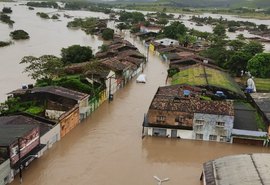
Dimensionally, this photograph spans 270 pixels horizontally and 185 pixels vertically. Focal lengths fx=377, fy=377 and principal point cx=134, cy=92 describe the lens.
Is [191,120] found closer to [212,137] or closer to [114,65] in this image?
[212,137]

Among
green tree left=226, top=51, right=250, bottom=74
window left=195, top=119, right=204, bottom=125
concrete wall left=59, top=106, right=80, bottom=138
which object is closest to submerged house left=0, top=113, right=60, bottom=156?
concrete wall left=59, top=106, right=80, bottom=138

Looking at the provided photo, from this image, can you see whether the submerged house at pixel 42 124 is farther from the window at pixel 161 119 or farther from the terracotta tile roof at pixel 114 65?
the terracotta tile roof at pixel 114 65

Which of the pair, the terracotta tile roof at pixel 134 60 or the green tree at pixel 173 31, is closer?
the terracotta tile roof at pixel 134 60

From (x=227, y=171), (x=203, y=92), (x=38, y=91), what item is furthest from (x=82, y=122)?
(x=227, y=171)

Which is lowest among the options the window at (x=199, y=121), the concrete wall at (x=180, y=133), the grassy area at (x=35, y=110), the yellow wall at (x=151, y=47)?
the concrete wall at (x=180, y=133)

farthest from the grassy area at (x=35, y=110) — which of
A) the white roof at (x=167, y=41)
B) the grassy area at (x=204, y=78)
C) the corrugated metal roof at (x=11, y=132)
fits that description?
the white roof at (x=167, y=41)

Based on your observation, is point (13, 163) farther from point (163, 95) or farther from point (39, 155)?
point (163, 95)
